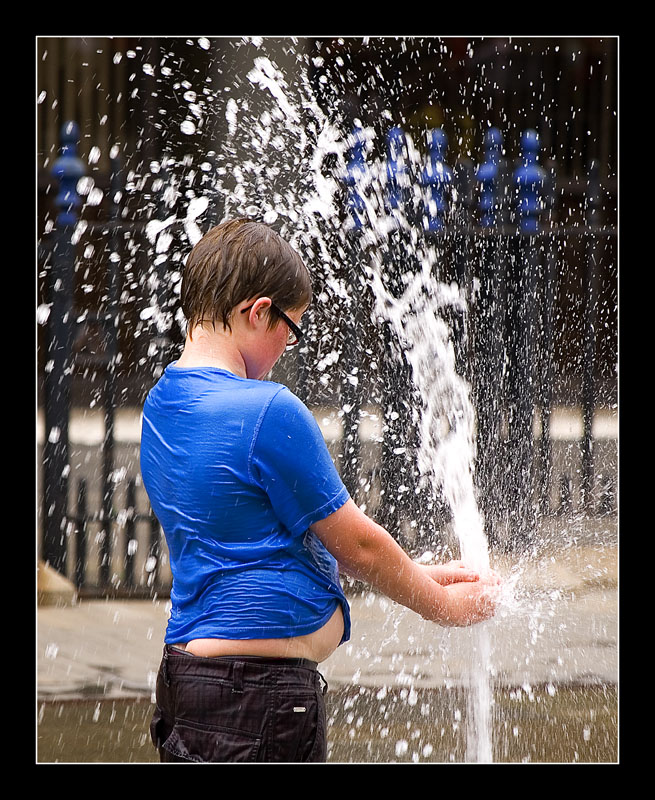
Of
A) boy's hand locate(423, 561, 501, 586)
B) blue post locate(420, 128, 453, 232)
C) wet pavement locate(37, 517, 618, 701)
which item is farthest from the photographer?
blue post locate(420, 128, 453, 232)

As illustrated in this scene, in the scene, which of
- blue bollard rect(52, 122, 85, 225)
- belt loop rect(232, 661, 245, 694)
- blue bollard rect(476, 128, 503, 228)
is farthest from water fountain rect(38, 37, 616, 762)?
belt loop rect(232, 661, 245, 694)

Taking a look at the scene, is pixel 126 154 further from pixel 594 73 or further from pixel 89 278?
pixel 594 73

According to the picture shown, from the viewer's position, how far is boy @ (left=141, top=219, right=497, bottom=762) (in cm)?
105

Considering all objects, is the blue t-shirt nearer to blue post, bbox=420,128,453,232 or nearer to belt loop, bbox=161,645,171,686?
belt loop, bbox=161,645,171,686

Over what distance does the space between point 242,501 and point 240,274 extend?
29 cm

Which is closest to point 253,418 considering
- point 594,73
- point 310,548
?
point 310,548

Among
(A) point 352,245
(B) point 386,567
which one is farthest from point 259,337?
(A) point 352,245

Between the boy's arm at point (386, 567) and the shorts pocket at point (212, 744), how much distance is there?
0.82 feet

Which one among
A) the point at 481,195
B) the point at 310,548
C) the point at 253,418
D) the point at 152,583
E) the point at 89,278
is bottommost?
the point at 152,583

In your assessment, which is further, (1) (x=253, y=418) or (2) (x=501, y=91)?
(2) (x=501, y=91)

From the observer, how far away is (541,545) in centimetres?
407

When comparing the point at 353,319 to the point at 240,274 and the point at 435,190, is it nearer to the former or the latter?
the point at 435,190

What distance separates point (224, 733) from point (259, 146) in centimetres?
338

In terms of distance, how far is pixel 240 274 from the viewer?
1.12m
